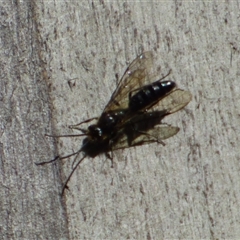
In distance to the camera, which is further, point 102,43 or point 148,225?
point 102,43

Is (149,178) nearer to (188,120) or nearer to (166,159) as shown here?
(166,159)

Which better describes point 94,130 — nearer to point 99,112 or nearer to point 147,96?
point 99,112

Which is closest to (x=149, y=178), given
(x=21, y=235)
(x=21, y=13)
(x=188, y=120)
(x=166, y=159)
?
(x=166, y=159)

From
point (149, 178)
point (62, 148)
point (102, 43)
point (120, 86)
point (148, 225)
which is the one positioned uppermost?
point (102, 43)

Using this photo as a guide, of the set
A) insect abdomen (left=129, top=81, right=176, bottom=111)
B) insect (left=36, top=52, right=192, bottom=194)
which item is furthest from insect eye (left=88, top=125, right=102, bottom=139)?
insect abdomen (left=129, top=81, right=176, bottom=111)

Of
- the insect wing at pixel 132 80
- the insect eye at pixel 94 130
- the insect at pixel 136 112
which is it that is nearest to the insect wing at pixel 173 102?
the insect at pixel 136 112

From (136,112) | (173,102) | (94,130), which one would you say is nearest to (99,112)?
(94,130)
